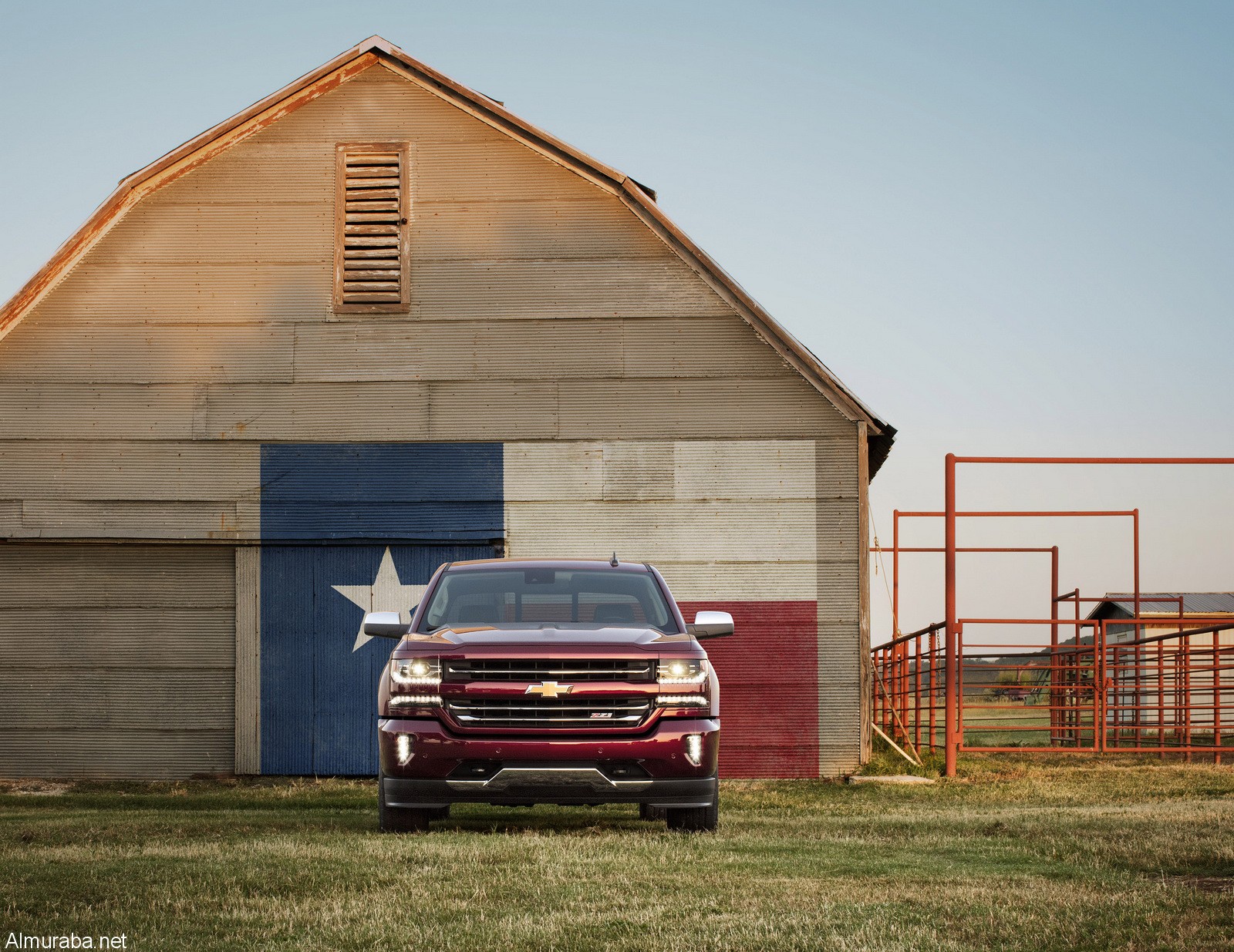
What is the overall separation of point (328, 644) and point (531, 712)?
7398 mm

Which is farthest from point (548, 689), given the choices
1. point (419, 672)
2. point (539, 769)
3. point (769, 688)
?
point (769, 688)

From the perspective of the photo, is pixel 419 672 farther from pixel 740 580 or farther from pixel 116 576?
pixel 116 576

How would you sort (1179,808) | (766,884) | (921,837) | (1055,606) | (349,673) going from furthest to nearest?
1. (1055,606)
2. (349,673)
3. (1179,808)
4. (921,837)
5. (766,884)

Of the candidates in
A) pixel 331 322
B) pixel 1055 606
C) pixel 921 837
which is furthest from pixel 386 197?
pixel 1055 606

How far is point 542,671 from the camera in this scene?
357 inches

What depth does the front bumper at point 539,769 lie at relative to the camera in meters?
8.90

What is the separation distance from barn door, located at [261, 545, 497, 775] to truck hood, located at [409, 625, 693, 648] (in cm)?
659

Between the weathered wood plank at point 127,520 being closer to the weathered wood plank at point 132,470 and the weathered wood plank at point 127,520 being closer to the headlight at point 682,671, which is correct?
the weathered wood plank at point 132,470

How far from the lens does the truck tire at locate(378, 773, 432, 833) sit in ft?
30.8

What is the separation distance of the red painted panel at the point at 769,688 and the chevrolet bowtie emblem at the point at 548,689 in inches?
270

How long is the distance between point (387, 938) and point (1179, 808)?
7.96m

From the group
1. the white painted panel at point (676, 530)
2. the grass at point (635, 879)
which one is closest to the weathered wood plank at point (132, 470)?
the white painted panel at point (676, 530)

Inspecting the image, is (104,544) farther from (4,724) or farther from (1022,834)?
(1022,834)

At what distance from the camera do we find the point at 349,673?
1596 centimetres
